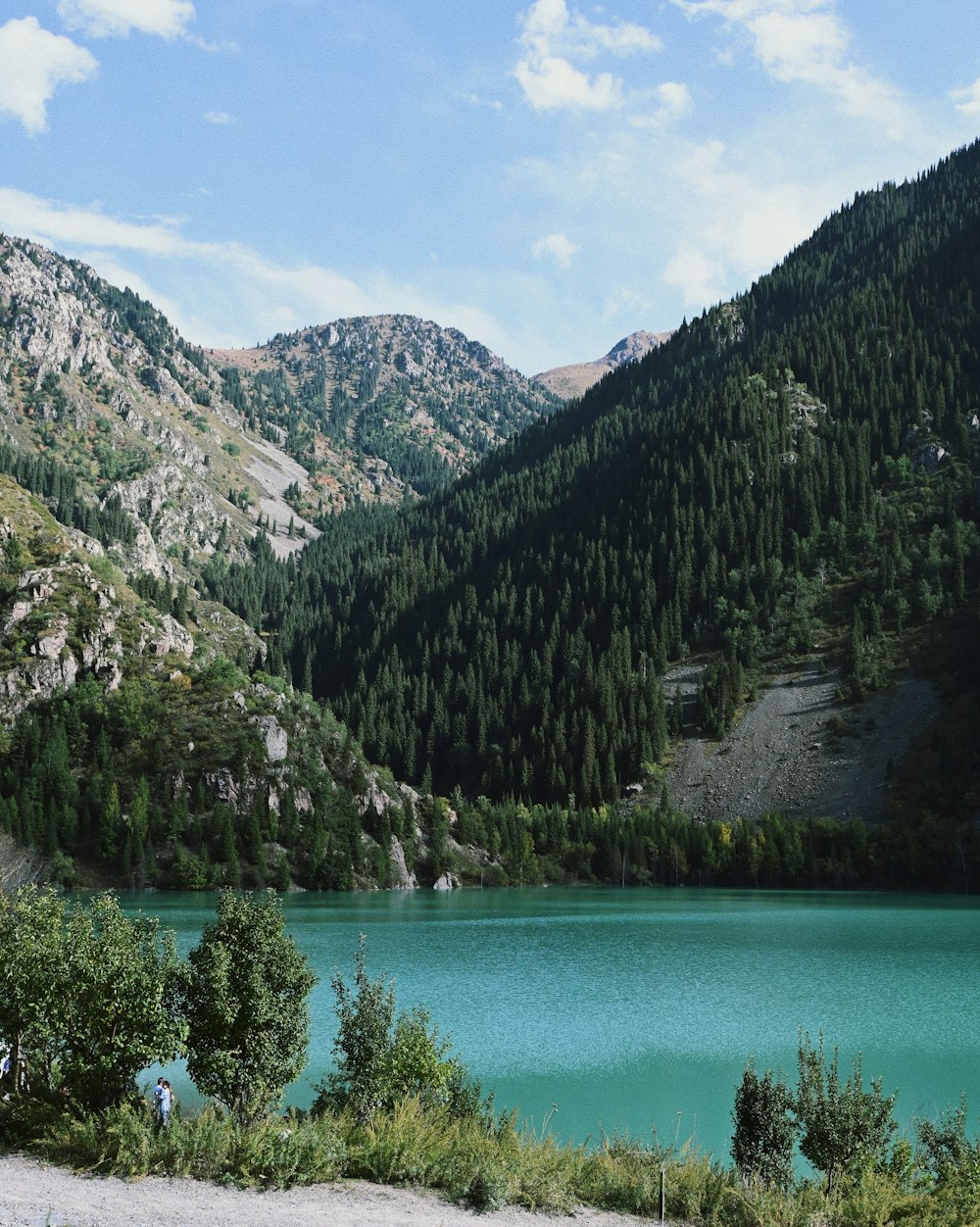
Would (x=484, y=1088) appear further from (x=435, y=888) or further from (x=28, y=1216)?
(x=435, y=888)

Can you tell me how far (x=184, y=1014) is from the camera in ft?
100

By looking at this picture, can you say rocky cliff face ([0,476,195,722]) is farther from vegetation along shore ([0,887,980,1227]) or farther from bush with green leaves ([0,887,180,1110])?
bush with green leaves ([0,887,180,1110])

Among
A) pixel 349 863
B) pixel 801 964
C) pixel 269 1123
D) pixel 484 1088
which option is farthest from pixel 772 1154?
pixel 349 863

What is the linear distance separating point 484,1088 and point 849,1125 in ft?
60.6

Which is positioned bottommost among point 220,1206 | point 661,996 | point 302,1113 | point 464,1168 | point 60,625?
point 661,996

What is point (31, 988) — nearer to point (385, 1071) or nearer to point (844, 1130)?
point (385, 1071)

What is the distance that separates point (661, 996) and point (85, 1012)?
44.7m

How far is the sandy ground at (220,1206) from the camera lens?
72.6 feet

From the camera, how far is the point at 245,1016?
30.4 meters

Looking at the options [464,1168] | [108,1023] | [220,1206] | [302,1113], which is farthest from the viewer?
[302,1113]

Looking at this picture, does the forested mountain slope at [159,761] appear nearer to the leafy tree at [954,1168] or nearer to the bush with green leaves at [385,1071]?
the bush with green leaves at [385,1071]

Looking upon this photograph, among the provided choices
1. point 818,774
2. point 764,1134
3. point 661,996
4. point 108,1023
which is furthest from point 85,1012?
point 818,774

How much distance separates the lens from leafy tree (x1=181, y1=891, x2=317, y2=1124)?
29984 mm

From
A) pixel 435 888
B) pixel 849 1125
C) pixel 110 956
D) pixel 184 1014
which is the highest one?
pixel 110 956
